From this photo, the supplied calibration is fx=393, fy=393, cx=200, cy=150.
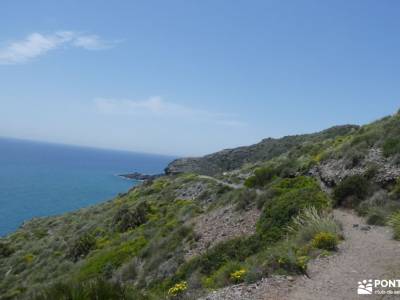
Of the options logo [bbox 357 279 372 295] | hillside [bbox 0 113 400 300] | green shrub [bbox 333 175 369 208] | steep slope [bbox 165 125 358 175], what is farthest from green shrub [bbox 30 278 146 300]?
steep slope [bbox 165 125 358 175]

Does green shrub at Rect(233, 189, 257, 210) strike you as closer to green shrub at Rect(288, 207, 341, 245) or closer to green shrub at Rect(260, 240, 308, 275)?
green shrub at Rect(288, 207, 341, 245)

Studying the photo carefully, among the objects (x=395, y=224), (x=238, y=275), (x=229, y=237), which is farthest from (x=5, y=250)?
(x=395, y=224)

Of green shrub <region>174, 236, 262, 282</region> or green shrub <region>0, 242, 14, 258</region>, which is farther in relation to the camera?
green shrub <region>0, 242, 14, 258</region>

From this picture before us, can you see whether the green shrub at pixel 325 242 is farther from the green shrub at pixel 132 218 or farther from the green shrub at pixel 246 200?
the green shrub at pixel 132 218

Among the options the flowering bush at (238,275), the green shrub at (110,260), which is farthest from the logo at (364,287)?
the green shrub at (110,260)

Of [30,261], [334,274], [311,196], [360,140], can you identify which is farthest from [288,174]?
[30,261]

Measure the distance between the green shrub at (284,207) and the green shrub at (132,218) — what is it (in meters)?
13.4

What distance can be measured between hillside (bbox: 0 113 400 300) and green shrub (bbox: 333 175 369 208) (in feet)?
0.13

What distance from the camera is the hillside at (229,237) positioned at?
9.30m

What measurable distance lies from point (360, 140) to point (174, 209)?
12.8m

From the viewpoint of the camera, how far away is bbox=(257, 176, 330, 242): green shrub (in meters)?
13.6

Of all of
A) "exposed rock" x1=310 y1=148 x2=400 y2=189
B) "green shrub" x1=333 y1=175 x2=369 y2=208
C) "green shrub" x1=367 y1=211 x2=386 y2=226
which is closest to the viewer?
"green shrub" x1=367 y1=211 x2=386 y2=226

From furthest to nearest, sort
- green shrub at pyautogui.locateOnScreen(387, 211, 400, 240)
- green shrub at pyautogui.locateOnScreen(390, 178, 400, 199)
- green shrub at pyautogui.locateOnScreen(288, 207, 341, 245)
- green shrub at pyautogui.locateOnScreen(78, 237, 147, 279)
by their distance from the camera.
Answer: green shrub at pyautogui.locateOnScreen(78, 237, 147, 279), green shrub at pyautogui.locateOnScreen(390, 178, 400, 199), green shrub at pyautogui.locateOnScreen(288, 207, 341, 245), green shrub at pyautogui.locateOnScreen(387, 211, 400, 240)

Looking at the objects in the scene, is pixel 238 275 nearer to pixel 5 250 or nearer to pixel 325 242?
pixel 325 242
